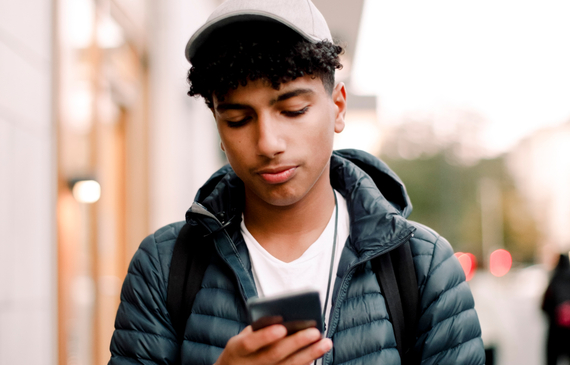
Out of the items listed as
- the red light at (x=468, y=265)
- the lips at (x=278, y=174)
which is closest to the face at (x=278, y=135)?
the lips at (x=278, y=174)

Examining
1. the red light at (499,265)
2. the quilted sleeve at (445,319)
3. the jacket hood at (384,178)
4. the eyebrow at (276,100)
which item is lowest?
the red light at (499,265)

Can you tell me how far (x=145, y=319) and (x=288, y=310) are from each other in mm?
747

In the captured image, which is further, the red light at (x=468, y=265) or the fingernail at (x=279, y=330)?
the red light at (x=468, y=265)

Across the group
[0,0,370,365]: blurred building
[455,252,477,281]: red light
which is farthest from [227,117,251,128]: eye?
[455,252,477,281]: red light

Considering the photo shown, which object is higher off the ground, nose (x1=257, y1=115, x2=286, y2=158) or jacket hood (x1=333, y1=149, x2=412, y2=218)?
nose (x1=257, y1=115, x2=286, y2=158)

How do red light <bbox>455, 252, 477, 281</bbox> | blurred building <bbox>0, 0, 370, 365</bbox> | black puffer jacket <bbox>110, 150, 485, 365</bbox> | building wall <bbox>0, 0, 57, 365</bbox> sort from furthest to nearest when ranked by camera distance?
red light <bbox>455, 252, 477, 281</bbox>, blurred building <bbox>0, 0, 370, 365</bbox>, building wall <bbox>0, 0, 57, 365</bbox>, black puffer jacket <bbox>110, 150, 485, 365</bbox>

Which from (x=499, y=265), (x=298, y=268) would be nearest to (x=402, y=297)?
(x=298, y=268)

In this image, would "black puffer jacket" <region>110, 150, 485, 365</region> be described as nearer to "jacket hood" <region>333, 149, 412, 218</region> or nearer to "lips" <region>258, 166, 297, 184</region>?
"jacket hood" <region>333, 149, 412, 218</region>

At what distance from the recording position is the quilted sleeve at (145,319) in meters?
1.78

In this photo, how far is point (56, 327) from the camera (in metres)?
3.30

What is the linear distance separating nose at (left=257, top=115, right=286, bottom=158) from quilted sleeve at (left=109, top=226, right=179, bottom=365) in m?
0.56

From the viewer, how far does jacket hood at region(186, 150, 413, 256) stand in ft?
5.98

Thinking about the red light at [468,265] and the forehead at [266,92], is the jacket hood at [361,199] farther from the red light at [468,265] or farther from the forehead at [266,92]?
the red light at [468,265]

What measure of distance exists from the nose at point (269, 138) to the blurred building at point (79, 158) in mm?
759
